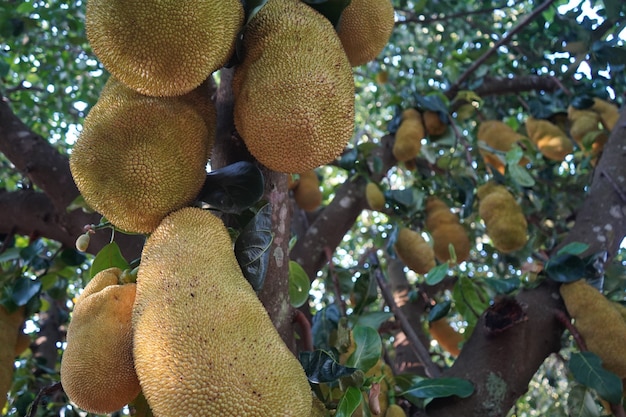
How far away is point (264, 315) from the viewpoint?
31.5 inches

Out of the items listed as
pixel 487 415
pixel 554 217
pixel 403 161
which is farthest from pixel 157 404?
pixel 554 217

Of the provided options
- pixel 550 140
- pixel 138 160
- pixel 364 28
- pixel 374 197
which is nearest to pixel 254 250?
pixel 138 160

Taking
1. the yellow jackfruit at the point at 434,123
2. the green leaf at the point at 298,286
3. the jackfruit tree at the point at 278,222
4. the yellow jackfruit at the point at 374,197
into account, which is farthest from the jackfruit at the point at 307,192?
the green leaf at the point at 298,286

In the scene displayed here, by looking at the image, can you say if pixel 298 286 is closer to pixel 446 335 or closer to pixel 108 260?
pixel 108 260

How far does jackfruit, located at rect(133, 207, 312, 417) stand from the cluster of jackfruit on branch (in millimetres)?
1461

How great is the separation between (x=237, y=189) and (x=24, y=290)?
3.68 ft

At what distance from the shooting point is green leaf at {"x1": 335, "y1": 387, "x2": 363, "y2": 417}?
92 centimetres

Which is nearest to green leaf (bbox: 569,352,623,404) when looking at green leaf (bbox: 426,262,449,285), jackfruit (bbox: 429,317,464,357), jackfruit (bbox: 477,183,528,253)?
green leaf (bbox: 426,262,449,285)

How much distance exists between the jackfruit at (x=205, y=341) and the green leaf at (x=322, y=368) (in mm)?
219

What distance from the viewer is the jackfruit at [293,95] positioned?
876 millimetres

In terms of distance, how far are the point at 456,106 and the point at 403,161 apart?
1.53ft

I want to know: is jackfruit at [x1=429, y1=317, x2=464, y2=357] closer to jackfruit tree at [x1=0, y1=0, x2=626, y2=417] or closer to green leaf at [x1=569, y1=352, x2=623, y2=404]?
jackfruit tree at [x1=0, y1=0, x2=626, y2=417]

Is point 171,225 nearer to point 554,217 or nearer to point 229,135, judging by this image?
point 229,135

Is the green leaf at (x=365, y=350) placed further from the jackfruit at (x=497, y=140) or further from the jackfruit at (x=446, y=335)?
the jackfruit at (x=497, y=140)
